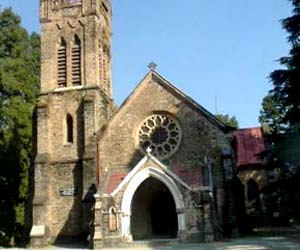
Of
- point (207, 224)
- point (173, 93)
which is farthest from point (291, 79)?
point (173, 93)

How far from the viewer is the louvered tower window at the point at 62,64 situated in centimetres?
3006

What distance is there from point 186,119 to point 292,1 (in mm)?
9736

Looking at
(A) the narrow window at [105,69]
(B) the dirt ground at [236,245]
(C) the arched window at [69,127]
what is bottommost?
(B) the dirt ground at [236,245]

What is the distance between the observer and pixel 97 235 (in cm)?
2342

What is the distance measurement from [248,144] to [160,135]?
1269 cm

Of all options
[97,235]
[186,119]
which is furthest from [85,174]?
[186,119]

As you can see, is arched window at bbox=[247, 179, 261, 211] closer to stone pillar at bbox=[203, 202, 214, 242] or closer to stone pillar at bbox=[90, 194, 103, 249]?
stone pillar at bbox=[203, 202, 214, 242]

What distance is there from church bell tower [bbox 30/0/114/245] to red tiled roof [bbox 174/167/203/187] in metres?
4.66

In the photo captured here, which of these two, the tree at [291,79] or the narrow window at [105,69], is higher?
the narrow window at [105,69]

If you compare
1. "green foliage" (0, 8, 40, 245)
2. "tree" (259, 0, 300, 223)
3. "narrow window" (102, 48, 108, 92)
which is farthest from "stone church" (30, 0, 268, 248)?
"tree" (259, 0, 300, 223)

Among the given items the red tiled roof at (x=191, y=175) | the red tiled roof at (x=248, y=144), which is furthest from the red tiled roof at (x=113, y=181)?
the red tiled roof at (x=248, y=144)

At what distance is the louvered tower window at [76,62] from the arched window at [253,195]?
15.6 meters

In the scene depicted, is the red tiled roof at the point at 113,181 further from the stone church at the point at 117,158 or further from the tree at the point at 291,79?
the tree at the point at 291,79

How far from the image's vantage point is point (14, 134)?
107 feet
